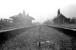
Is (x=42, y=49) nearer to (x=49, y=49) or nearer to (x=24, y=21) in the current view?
(x=49, y=49)

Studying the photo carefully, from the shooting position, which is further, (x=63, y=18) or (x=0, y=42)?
(x=63, y=18)

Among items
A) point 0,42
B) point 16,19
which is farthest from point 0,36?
point 16,19

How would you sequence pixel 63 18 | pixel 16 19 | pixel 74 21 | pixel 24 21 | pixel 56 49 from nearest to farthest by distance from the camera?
pixel 56 49, pixel 16 19, pixel 24 21, pixel 63 18, pixel 74 21

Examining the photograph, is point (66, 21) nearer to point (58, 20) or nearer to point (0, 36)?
point (58, 20)

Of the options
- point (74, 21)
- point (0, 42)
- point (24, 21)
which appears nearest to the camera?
point (0, 42)

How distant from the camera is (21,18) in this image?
54.5m

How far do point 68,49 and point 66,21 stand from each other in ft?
234

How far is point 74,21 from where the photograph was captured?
92.1 m

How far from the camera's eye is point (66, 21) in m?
74.2

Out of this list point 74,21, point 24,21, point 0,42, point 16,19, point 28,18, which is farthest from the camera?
point 74,21

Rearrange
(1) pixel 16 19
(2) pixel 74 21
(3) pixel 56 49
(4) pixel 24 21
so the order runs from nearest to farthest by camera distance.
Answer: (3) pixel 56 49, (1) pixel 16 19, (4) pixel 24 21, (2) pixel 74 21

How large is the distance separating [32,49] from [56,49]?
1402 mm

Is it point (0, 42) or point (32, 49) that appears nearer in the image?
point (32, 49)

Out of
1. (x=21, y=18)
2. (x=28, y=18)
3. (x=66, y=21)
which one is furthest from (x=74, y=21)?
(x=21, y=18)
